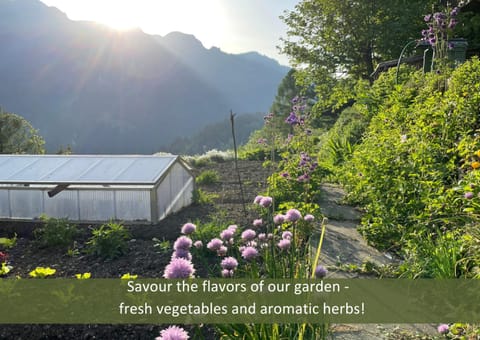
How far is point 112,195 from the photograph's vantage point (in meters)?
4.47

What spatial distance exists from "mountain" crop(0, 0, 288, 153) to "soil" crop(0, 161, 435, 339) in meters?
76.5

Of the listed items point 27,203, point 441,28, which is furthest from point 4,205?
point 441,28

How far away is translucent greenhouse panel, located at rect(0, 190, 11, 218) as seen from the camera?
471cm

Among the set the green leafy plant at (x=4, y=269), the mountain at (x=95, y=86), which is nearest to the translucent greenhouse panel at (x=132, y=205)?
the green leafy plant at (x=4, y=269)

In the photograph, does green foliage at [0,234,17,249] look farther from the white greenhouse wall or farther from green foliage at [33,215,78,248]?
the white greenhouse wall

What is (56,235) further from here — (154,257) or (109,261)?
(154,257)

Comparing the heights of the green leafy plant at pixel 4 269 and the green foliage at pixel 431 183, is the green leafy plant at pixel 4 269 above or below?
below

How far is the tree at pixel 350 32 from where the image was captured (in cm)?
1217

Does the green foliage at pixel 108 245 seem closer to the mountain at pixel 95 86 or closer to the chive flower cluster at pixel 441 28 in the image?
the chive flower cluster at pixel 441 28

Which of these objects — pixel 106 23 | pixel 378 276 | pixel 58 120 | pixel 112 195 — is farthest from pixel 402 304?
pixel 106 23

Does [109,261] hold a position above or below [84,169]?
below

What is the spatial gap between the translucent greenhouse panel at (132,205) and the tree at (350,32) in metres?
11.0

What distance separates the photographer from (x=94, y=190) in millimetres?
4512

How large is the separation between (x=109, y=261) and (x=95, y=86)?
98.0 m
